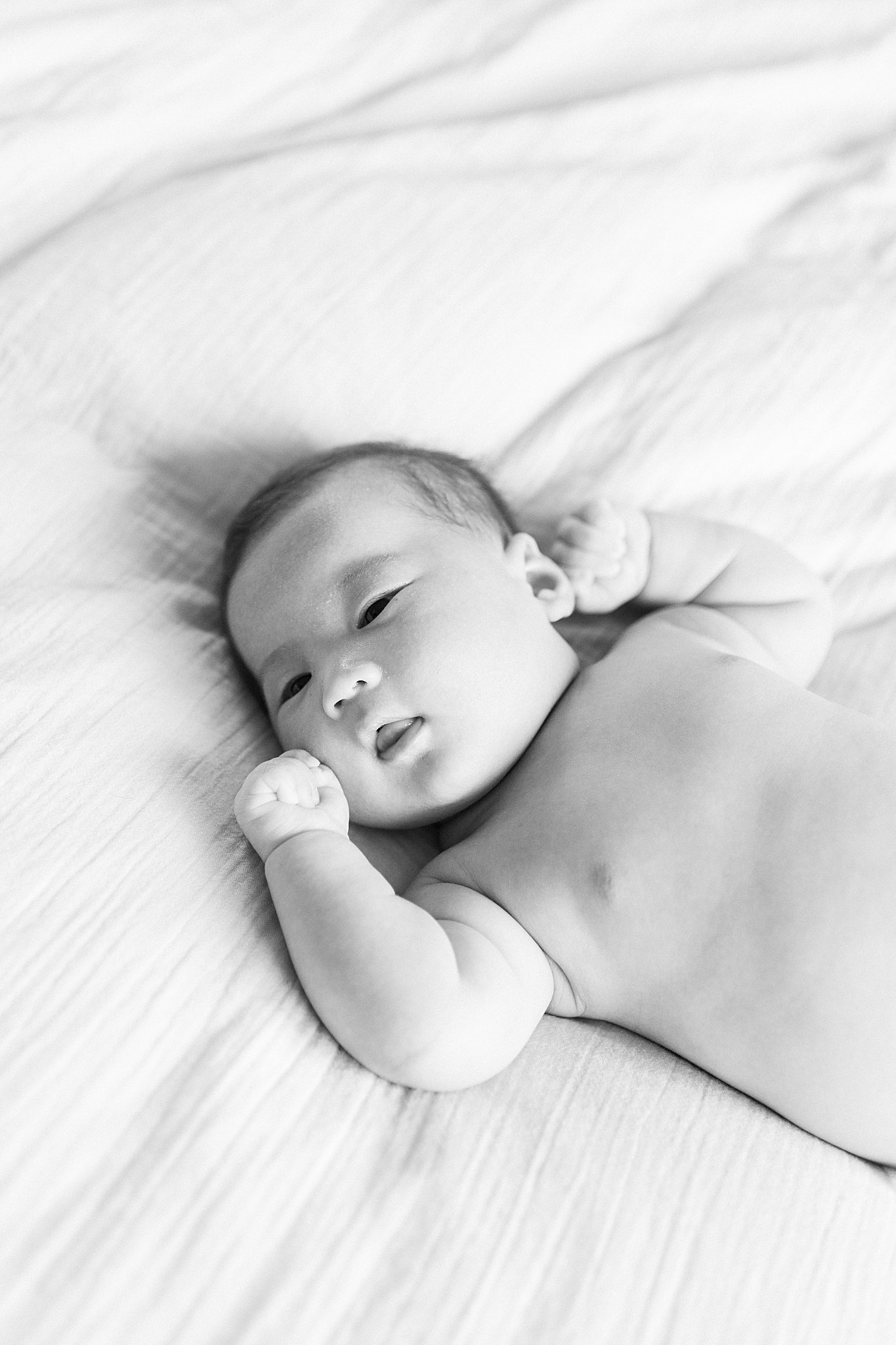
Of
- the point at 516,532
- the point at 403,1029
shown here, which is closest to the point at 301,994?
the point at 403,1029

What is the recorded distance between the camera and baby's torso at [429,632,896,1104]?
0.96 m

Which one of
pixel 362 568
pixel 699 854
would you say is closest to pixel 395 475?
pixel 362 568

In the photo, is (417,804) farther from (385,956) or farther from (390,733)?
(385,956)

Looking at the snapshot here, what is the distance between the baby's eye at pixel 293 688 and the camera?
1124 millimetres

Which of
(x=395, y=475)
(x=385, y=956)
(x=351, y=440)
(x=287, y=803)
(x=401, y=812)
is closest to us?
(x=385, y=956)

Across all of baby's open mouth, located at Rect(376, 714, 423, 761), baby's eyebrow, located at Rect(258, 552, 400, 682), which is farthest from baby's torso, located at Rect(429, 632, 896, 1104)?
baby's eyebrow, located at Rect(258, 552, 400, 682)

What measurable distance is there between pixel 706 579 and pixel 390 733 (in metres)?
0.41

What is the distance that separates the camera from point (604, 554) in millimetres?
1251

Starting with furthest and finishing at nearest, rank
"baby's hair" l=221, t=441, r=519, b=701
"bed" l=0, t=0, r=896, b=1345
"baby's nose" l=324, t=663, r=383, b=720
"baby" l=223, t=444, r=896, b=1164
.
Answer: "baby's hair" l=221, t=441, r=519, b=701, "baby's nose" l=324, t=663, r=383, b=720, "baby" l=223, t=444, r=896, b=1164, "bed" l=0, t=0, r=896, b=1345

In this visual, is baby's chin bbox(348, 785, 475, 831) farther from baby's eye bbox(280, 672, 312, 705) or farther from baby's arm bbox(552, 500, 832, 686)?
baby's arm bbox(552, 500, 832, 686)

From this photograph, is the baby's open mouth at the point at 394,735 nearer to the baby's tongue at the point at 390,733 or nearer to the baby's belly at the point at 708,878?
the baby's tongue at the point at 390,733

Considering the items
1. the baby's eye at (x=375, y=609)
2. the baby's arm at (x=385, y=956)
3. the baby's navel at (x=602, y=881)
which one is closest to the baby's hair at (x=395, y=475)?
the baby's eye at (x=375, y=609)

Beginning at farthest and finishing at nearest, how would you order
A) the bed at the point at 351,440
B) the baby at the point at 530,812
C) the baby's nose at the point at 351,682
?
the baby's nose at the point at 351,682 → the baby at the point at 530,812 → the bed at the point at 351,440

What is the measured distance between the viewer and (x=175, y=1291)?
28.4 inches
